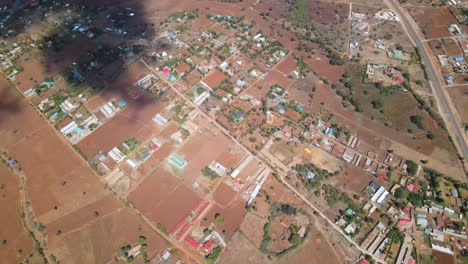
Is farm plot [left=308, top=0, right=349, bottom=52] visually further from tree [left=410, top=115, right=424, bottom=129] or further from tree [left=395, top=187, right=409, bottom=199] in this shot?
tree [left=395, top=187, right=409, bottom=199]

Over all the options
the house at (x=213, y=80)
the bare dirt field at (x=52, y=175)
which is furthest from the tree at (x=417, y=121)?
the bare dirt field at (x=52, y=175)

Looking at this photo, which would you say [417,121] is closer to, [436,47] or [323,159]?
[323,159]

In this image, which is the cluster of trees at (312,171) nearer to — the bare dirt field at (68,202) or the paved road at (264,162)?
the paved road at (264,162)

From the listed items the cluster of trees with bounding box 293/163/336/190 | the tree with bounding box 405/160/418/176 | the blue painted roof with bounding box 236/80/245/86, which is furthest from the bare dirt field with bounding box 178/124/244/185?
the tree with bounding box 405/160/418/176

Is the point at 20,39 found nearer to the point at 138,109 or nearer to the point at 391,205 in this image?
the point at 138,109

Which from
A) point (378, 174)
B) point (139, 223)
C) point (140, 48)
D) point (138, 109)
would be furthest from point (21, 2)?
point (378, 174)

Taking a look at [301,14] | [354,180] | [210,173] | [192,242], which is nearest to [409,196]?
[354,180]
